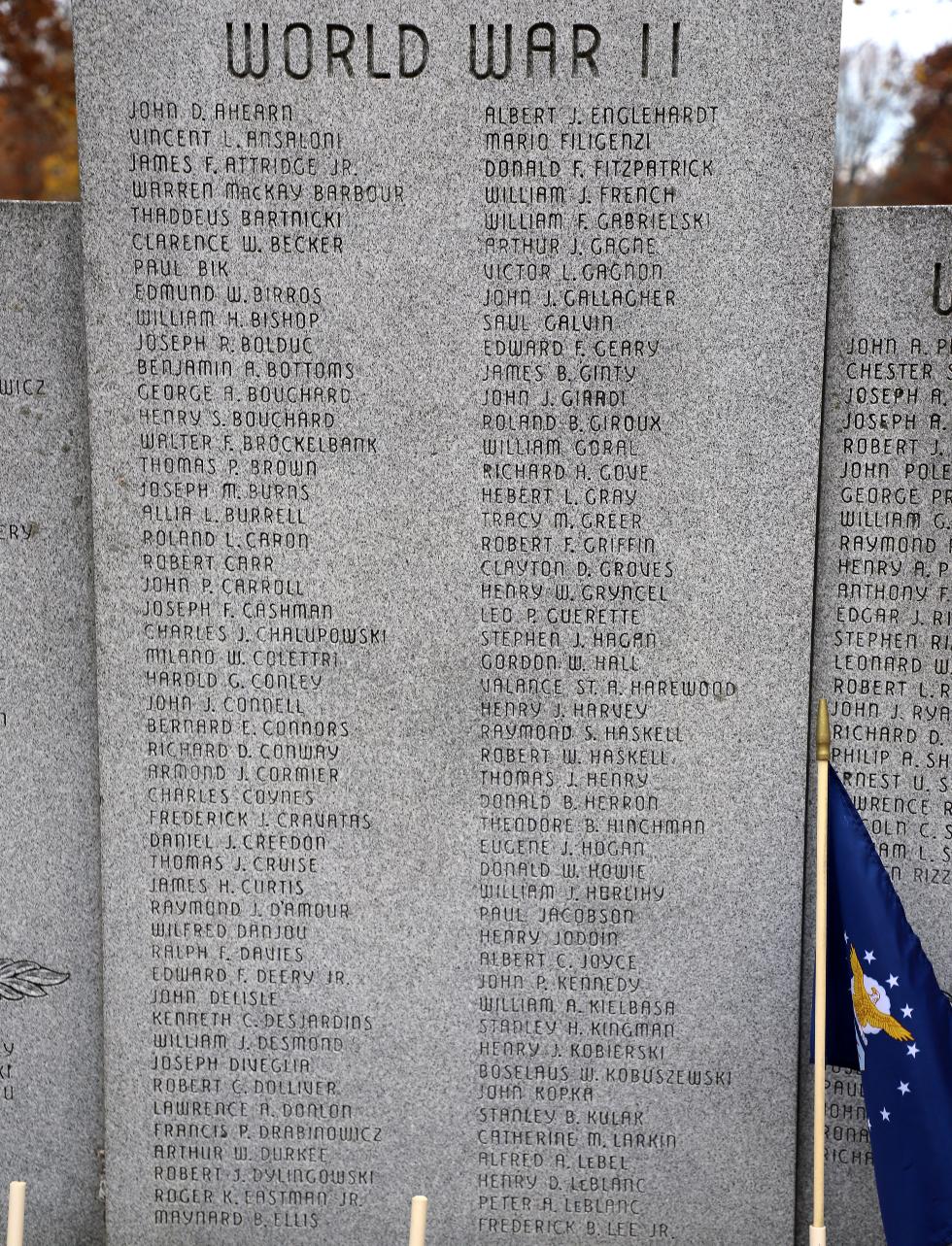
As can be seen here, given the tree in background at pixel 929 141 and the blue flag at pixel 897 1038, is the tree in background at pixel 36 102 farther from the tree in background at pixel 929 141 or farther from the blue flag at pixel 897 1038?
the blue flag at pixel 897 1038

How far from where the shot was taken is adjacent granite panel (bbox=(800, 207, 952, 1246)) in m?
4.61

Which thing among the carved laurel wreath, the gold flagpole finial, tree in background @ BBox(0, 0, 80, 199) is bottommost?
the carved laurel wreath

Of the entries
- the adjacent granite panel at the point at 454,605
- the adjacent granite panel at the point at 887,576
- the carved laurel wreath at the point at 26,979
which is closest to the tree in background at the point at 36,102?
the adjacent granite panel at the point at 454,605

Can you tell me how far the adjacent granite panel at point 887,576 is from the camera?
4.61 m

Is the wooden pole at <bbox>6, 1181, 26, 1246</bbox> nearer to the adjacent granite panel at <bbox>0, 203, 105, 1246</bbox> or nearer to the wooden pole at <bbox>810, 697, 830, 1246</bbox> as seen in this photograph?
the adjacent granite panel at <bbox>0, 203, 105, 1246</bbox>

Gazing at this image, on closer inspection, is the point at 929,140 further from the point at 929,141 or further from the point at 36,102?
the point at 36,102

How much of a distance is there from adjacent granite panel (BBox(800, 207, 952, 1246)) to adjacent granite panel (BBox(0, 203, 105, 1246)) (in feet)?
9.85

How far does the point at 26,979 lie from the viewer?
5.11 m

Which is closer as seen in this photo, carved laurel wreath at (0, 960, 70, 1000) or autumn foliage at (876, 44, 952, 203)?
carved laurel wreath at (0, 960, 70, 1000)

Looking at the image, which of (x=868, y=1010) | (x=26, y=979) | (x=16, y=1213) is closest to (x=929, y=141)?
(x=868, y=1010)

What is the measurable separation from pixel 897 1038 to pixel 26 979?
11.6 feet

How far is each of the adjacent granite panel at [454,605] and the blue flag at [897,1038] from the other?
461mm

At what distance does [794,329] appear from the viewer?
457 cm

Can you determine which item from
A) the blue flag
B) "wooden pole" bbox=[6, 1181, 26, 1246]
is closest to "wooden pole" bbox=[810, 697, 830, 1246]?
the blue flag
